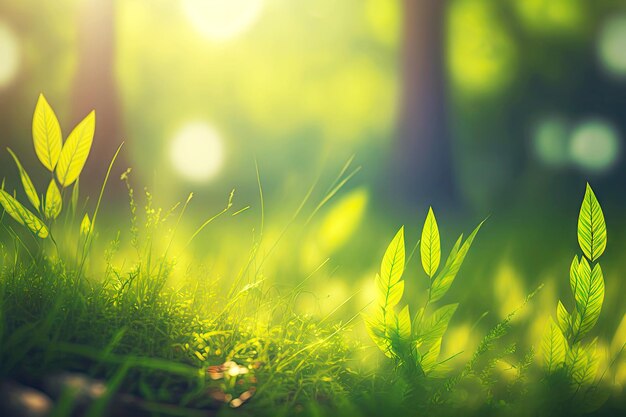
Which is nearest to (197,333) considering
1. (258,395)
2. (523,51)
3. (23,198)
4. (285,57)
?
(258,395)

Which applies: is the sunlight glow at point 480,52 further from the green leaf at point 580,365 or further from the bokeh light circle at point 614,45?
the green leaf at point 580,365

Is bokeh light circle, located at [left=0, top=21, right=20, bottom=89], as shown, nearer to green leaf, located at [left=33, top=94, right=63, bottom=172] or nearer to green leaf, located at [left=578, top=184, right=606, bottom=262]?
green leaf, located at [left=33, top=94, right=63, bottom=172]

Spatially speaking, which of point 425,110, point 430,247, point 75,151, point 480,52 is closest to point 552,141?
point 480,52

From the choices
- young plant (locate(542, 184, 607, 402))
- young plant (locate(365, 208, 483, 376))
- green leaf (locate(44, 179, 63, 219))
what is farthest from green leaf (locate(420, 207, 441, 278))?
green leaf (locate(44, 179, 63, 219))

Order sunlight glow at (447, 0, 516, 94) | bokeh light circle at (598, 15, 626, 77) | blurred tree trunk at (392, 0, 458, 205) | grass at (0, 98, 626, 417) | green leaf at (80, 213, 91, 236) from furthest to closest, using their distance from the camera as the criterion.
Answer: bokeh light circle at (598, 15, 626, 77), sunlight glow at (447, 0, 516, 94), blurred tree trunk at (392, 0, 458, 205), green leaf at (80, 213, 91, 236), grass at (0, 98, 626, 417)

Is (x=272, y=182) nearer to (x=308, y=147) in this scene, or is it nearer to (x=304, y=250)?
(x=308, y=147)
